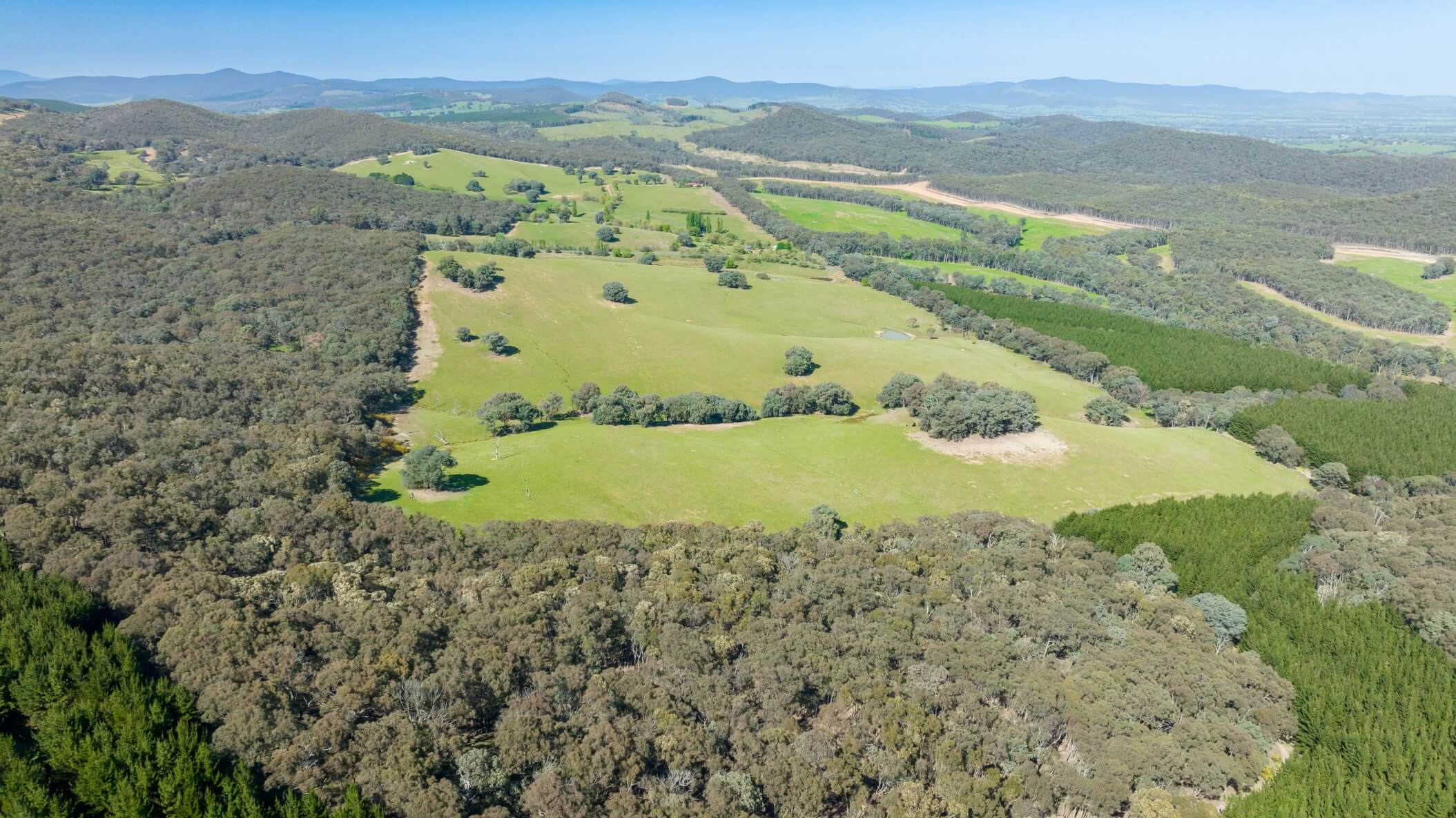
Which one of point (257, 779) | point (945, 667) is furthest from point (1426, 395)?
point (257, 779)

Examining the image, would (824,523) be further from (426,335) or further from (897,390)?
(426,335)

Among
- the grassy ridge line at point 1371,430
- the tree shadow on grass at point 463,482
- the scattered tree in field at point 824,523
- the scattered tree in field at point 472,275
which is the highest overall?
the scattered tree in field at point 472,275

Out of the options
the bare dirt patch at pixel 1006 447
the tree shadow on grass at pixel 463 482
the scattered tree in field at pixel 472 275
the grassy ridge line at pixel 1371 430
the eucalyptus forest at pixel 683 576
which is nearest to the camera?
the eucalyptus forest at pixel 683 576

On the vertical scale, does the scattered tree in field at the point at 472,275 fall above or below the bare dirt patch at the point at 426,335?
above

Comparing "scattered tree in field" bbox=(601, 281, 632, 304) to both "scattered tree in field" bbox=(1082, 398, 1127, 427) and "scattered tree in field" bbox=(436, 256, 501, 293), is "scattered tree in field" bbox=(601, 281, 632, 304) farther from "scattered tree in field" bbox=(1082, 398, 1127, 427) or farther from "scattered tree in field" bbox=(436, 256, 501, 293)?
"scattered tree in field" bbox=(1082, 398, 1127, 427)

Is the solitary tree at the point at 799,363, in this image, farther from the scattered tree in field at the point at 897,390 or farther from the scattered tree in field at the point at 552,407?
the scattered tree in field at the point at 552,407

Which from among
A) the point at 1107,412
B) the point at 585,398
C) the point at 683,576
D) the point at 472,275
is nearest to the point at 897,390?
the point at 1107,412

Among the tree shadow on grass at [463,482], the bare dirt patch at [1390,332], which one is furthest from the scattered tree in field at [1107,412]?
the bare dirt patch at [1390,332]

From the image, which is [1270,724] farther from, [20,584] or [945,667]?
[20,584]
